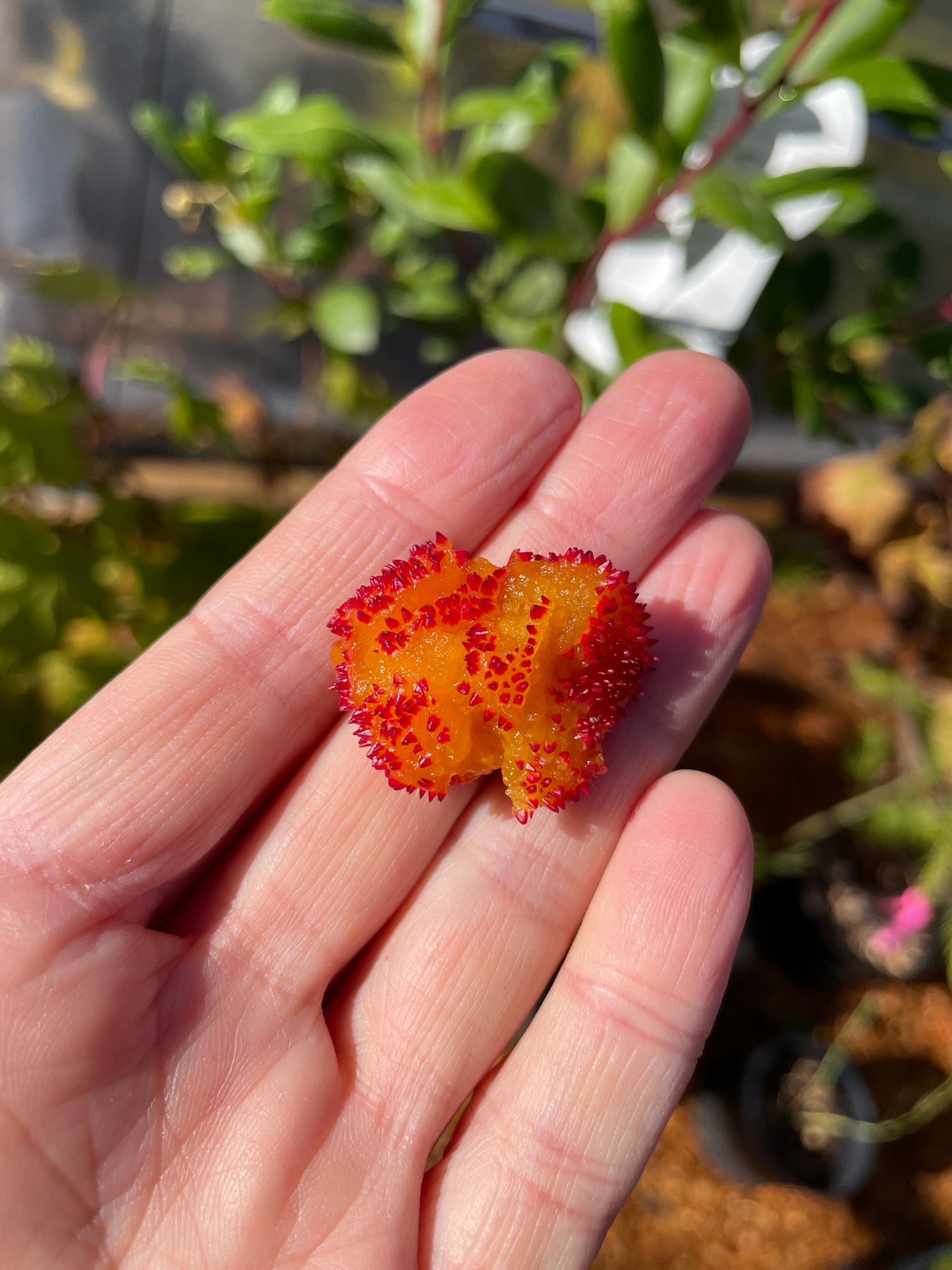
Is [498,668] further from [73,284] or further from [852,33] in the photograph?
[73,284]

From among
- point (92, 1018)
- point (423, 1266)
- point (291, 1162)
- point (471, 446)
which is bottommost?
point (423, 1266)

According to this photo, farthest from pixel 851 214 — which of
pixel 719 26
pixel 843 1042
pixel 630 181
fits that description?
pixel 843 1042

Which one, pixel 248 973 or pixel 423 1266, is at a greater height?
pixel 248 973

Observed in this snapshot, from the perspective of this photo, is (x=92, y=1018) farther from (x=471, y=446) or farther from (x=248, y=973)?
(x=471, y=446)

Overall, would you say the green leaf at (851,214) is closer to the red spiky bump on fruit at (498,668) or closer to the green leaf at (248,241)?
the red spiky bump on fruit at (498,668)

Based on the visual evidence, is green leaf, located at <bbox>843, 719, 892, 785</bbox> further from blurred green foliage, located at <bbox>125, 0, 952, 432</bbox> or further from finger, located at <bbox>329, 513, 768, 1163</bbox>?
finger, located at <bbox>329, 513, 768, 1163</bbox>

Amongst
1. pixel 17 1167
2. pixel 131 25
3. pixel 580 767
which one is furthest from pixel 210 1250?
pixel 131 25

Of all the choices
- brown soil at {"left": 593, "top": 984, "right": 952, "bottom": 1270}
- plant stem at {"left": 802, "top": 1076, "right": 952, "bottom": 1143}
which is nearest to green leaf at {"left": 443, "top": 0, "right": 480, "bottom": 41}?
brown soil at {"left": 593, "top": 984, "right": 952, "bottom": 1270}

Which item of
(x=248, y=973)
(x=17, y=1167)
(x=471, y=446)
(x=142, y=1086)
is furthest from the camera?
(x=471, y=446)
